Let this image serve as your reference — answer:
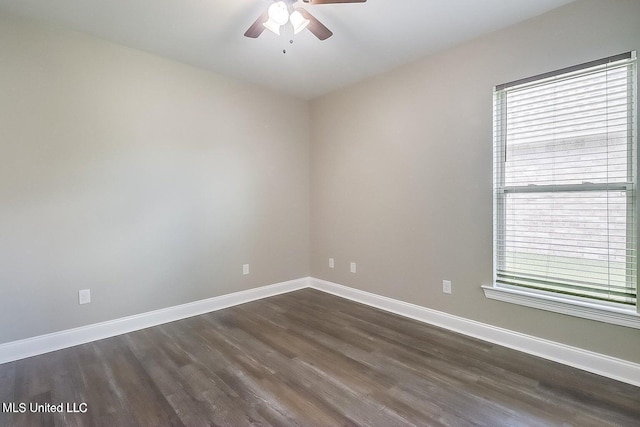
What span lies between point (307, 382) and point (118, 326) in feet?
6.20

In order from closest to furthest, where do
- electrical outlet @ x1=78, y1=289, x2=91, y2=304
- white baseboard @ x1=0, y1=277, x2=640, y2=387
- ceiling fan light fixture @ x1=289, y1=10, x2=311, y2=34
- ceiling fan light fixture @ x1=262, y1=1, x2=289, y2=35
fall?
ceiling fan light fixture @ x1=262, y1=1, x2=289, y2=35, ceiling fan light fixture @ x1=289, y1=10, x2=311, y2=34, white baseboard @ x1=0, y1=277, x2=640, y2=387, electrical outlet @ x1=78, y1=289, x2=91, y2=304

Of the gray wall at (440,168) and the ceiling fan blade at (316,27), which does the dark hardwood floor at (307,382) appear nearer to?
the gray wall at (440,168)

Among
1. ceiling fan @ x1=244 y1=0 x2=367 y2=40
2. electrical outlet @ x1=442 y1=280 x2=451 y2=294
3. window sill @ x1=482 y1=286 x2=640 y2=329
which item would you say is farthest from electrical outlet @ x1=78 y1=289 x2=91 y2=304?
window sill @ x1=482 y1=286 x2=640 y2=329

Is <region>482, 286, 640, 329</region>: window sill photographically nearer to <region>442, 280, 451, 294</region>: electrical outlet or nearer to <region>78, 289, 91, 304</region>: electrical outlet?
<region>442, 280, 451, 294</region>: electrical outlet

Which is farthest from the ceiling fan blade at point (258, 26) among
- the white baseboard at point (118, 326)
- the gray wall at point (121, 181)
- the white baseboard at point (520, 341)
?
the white baseboard at point (520, 341)

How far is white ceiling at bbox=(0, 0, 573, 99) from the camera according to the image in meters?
2.23

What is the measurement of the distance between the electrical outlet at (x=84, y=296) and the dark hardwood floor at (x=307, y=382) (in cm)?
36

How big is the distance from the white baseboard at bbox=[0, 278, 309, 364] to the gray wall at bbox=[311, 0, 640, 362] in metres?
1.19

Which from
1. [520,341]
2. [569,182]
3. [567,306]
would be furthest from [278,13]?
[520,341]

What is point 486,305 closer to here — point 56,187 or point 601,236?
point 601,236

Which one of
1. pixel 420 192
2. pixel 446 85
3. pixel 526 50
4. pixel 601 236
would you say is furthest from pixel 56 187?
pixel 601 236

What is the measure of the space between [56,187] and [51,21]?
51.3 inches

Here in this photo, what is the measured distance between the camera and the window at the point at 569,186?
2.06 m

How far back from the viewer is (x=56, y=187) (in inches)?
98.7
